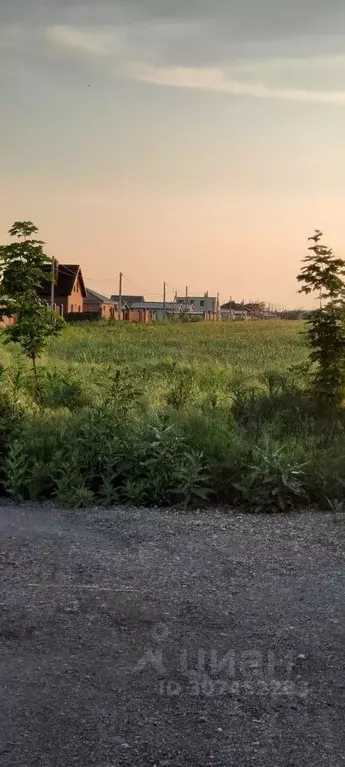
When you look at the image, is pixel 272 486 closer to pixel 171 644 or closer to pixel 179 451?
pixel 179 451

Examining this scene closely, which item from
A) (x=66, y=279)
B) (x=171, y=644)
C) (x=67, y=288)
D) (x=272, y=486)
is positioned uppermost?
(x=66, y=279)

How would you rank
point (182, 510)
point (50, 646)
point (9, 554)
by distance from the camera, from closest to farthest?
1. point (50, 646)
2. point (9, 554)
3. point (182, 510)

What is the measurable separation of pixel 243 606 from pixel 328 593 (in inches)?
23.7

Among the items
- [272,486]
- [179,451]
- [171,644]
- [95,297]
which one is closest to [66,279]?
[95,297]

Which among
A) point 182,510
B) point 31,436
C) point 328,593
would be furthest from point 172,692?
point 31,436

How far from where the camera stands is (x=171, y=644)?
4090 mm

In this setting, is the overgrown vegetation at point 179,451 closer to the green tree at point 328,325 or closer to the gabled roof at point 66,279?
the green tree at point 328,325

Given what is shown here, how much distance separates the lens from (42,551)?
18.4 feet

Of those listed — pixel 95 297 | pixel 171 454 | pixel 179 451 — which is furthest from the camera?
pixel 95 297

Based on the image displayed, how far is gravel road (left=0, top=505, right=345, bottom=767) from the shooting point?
3.22m

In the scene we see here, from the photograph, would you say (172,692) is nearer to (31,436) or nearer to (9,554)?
(9,554)

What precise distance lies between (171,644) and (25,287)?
7912mm

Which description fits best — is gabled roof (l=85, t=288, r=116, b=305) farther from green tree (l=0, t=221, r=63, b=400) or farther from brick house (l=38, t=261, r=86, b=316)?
green tree (l=0, t=221, r=63, b=400)

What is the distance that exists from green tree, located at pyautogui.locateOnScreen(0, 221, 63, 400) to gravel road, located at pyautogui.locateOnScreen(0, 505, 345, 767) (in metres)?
5.32
